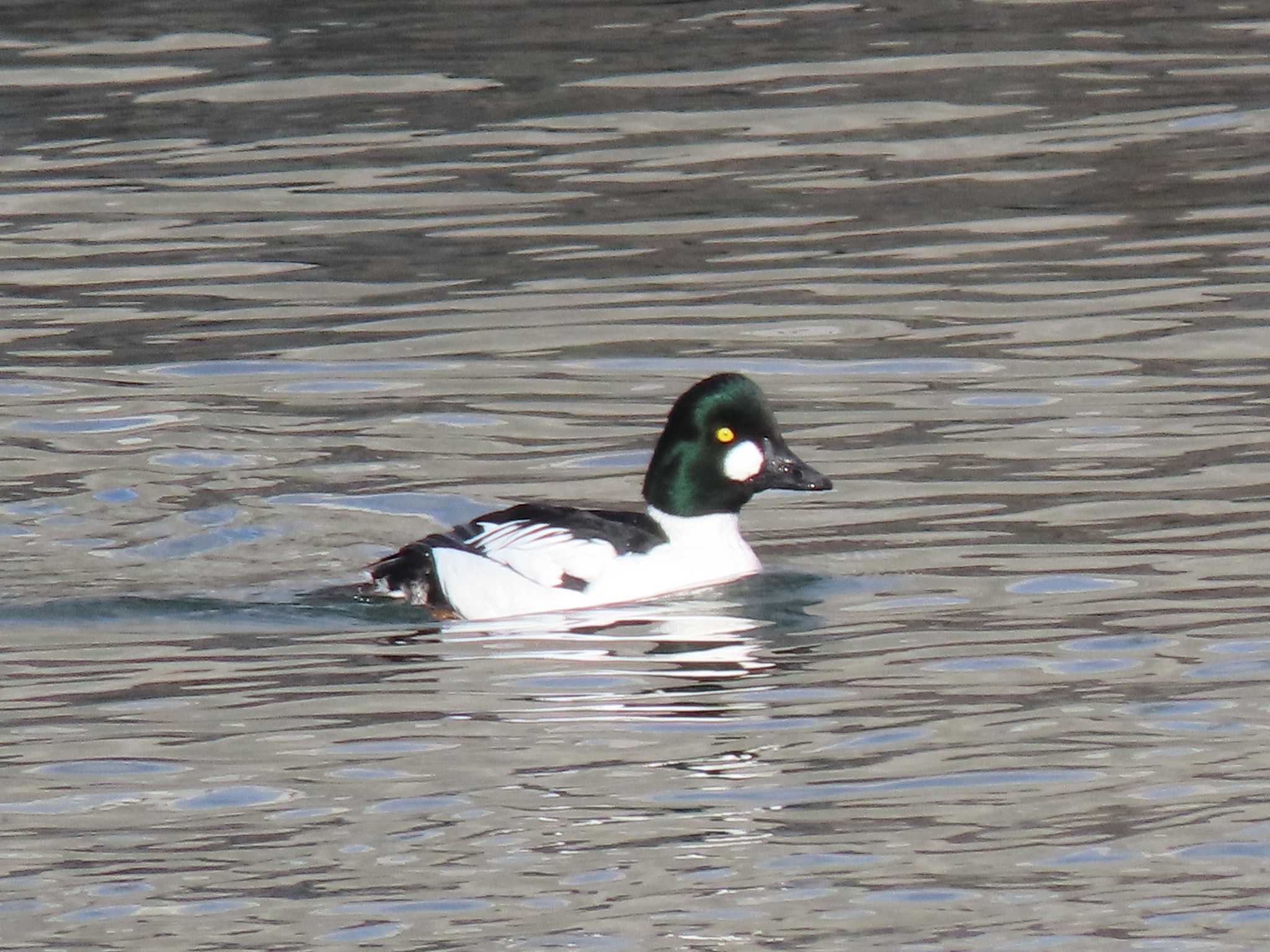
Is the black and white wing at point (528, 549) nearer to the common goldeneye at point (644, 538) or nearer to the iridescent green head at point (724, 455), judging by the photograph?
the common goldeneye at point (644, 538)

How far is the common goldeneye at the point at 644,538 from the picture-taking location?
9570 millimetres

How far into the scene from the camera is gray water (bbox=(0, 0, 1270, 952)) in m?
6.83

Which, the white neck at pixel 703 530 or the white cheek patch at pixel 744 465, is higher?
the white cheek patch at pixel 744 465

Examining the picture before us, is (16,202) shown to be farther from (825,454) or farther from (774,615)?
(774,615)

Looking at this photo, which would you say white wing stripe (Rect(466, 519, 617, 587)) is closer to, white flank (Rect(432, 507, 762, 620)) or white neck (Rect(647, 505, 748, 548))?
white flank (Rect(432, 507, 762, 620))

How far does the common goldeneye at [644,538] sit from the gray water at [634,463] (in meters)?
0.15

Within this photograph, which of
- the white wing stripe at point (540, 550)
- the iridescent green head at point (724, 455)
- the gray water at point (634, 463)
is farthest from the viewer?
the iridescent green head at point (724, 455)

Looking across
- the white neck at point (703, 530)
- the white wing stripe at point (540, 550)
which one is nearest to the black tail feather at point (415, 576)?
the white wing stripe at point (540, 550)

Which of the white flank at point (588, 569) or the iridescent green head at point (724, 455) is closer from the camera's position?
the white flank at point (588, 569)

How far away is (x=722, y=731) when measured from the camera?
7.96 meters

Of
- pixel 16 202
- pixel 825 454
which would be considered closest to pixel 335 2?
pixel 16 202

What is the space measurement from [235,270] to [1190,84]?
6270 millimetres

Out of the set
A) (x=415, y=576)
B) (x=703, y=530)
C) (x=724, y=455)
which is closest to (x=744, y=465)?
(x=724, y=455)

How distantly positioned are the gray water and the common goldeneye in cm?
15
